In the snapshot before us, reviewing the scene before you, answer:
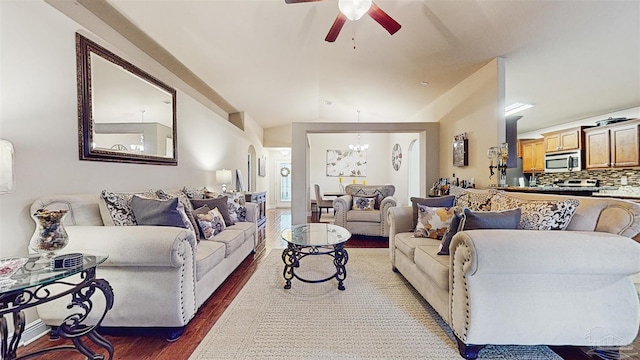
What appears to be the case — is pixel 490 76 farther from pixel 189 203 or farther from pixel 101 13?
pixel 101 13

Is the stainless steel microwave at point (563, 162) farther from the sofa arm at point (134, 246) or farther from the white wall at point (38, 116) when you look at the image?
the white wall at point (38, 116)

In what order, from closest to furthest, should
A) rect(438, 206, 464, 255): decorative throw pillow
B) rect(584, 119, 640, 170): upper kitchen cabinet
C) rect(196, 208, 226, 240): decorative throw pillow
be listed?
1. rect(438, 206, 464, 255): decorative throw pillow
2. rect(196, 208, 226, 240): decorative throw pillow
3. rect(584, 119, 640, 170): upper kitchen cabinet

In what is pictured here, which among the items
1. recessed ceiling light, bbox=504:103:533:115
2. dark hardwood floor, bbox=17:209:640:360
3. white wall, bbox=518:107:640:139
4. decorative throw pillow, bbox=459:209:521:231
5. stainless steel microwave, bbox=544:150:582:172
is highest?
recessed ceiling light, bbox=504:103:533:115

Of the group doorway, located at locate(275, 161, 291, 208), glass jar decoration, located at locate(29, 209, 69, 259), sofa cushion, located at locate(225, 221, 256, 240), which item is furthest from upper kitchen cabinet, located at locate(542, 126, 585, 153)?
doorway, located at locate(275, 161, 291, 208)

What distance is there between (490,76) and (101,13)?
4.56 m

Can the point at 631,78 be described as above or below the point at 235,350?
above

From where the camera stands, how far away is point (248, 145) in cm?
712

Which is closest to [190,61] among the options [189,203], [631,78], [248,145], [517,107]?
[189,203]

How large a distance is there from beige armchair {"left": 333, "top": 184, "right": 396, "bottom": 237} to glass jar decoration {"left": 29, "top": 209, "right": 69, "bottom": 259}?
374 cm

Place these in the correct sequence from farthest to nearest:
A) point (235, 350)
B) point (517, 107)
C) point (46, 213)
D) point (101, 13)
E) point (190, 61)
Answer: point (517, 107)
point (190, 61)
point (101, 13)
point (235, 350)
point (46, 213)

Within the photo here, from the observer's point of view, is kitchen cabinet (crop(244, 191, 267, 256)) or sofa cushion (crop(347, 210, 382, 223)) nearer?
kitchen cabinet (crop(244, 191, 267, 256))

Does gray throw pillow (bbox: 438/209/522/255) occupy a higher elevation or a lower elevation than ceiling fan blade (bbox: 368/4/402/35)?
lower

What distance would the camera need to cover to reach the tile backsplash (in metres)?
3.97

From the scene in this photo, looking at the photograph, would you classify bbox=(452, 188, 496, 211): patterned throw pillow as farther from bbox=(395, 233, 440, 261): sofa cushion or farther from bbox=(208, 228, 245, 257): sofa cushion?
bbox=(208, 228, 245, 257): sofa cushion
